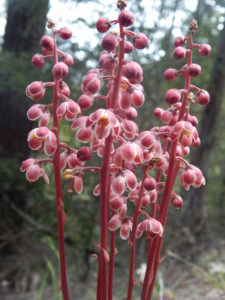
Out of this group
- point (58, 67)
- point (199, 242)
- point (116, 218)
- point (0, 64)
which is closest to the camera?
point (58, 67)

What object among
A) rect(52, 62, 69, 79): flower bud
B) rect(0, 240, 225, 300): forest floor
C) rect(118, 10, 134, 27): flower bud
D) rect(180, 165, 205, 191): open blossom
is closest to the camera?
rect(118, 10, 134, 27): flower bud

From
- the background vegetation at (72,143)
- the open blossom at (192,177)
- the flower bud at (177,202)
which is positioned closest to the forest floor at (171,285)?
the background vegetation at (72,143)

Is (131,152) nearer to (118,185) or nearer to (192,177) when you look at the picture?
(118,185)

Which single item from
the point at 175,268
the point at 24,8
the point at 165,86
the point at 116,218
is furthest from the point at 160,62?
the point at 116,218

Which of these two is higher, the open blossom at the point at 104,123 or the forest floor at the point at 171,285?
the open blossom at the point at 104,123

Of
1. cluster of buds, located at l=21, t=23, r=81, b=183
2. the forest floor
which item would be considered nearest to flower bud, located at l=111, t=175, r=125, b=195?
cluster of buds, located at l=21, t=23, r=81, b=183

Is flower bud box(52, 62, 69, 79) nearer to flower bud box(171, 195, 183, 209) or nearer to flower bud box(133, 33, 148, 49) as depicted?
flower bud box(133, 33, 148, 49)

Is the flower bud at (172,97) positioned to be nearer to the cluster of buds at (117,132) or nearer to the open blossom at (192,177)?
the cluster of buds at (117,132)

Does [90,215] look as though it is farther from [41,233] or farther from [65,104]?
[65,104]
